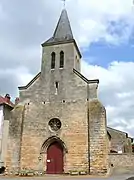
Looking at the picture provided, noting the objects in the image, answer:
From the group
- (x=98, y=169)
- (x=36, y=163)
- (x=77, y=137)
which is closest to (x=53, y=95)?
(x=77, y=137)

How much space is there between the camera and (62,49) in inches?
1120

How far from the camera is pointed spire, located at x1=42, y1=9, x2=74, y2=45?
29281 millimetres

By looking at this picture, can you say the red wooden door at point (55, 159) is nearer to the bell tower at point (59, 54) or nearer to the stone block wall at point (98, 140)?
the stone block wall at point (98, 140)

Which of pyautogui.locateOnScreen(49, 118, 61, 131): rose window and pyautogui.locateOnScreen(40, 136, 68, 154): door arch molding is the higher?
pyautogui.locateOnScreen(49, 118, 61, 131): rose window

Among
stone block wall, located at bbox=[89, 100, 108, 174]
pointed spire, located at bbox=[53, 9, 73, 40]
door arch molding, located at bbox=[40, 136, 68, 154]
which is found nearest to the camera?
stone block wall, located at bbox=[89, 100, 108, 174]

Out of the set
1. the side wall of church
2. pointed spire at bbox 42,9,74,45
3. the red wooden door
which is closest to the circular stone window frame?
the red wooden door

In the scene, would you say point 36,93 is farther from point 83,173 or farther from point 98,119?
point 83,173

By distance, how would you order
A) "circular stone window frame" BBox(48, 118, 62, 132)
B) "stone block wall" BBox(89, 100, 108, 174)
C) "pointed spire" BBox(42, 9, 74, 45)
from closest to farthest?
"stone block wall" BBox(89, 100, 108, 174), "circular stone window frame" BBox(48, 118, 62, 132), "pointed spire" BBox(42, 9, 74, 45)

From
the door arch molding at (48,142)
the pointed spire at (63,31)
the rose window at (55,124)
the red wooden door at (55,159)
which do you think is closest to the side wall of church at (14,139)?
the door arch molding at (48,142)

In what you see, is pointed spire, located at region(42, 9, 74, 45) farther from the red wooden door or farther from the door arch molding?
the red wooden door

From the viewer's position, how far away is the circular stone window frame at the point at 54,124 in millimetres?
25083

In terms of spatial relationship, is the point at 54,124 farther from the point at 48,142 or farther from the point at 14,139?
the point at 14,139

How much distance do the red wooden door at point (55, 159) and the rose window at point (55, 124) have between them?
1434 mm

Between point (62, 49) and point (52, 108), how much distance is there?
680cm
